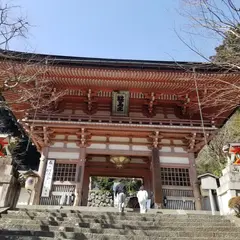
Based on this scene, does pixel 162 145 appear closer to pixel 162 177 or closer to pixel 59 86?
pixel 162 177

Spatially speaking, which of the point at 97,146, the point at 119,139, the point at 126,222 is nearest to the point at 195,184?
the point at 119,139

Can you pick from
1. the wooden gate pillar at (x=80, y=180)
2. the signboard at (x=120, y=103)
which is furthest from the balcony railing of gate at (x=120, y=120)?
the wooden gate pillar at (x=80, y=180)

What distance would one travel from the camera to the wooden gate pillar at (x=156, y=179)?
10500 millimetres

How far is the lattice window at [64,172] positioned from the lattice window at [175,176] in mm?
4059

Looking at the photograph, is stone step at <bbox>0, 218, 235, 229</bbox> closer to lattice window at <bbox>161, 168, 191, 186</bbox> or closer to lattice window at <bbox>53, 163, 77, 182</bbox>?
lattice window at <bbox>161, 168, 191, 186</bbox>

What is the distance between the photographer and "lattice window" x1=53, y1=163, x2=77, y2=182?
11.3 m

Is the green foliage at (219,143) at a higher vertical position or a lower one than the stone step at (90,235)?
higher

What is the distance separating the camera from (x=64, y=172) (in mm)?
11438

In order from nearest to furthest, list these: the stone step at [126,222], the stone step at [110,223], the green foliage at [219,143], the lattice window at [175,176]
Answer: the stone step at [110,223]
the stone step at [126,222]
the lattice window at [175,176]
the green foliage at [219,143]

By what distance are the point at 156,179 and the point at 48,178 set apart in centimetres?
473

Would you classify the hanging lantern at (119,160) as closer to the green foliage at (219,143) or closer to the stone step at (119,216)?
the stone step at (119,216)

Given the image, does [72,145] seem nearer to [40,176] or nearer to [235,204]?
[40,176]

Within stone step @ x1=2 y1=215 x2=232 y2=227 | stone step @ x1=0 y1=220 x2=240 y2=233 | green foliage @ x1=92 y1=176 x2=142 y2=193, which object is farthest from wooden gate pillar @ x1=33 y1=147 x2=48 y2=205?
green foliage @ x1=92 y1=176 x2=142 y2=193

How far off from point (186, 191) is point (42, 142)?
274 inches
